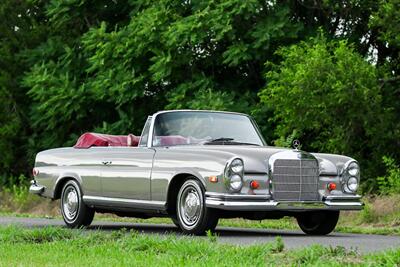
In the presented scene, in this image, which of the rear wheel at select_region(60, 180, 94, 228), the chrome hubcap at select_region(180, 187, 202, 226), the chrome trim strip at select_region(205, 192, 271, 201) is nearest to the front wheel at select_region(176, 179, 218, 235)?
the chrome hubcap at select_region(180, 187, 202, 226)

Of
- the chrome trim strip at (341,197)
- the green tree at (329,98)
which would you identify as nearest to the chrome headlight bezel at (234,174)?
the chrome trim strip at (341,197)

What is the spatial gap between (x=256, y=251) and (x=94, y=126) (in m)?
22.0

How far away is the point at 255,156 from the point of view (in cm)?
1327

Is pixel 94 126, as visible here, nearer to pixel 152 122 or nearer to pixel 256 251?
pixel 152 122

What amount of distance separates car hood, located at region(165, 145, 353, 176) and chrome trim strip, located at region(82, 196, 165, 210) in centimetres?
83

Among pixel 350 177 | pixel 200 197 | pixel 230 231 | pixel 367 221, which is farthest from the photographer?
pixel 367 221

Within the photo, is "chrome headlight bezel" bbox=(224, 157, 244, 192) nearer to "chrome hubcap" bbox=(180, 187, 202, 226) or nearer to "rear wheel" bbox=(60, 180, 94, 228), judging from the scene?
"chrome hubcap" bbox=(180, 187, 202, 226)

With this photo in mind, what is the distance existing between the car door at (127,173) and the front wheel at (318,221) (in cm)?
231

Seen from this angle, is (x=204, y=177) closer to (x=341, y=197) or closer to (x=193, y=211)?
(x=193, y=211)

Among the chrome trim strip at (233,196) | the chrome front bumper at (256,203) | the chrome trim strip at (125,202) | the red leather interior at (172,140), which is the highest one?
the red leather interior at (172,140)

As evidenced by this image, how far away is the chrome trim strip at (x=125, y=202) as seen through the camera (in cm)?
1398

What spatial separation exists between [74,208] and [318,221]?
384 centimetres

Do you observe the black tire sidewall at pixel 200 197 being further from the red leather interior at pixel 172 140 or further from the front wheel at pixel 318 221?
the front wheel at pixel 318 221

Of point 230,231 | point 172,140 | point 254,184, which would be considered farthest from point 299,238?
point 172,140
